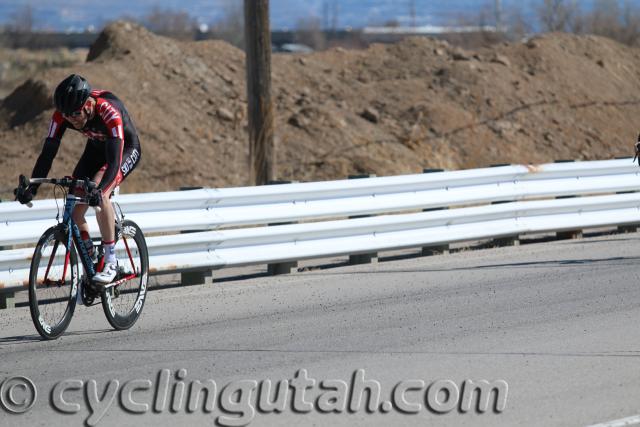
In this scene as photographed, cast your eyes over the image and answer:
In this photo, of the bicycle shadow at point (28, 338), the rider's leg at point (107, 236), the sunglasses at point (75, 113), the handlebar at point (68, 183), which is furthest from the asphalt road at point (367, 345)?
the sunglasses at point (75, 113)

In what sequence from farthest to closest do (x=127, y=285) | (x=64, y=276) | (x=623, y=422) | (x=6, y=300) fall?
(x=6, y=300), (x=127, y=285), (x=64, y=276), (x=623, y=422)

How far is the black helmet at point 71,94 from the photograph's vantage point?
8.48 m

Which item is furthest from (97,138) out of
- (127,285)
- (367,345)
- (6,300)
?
(367,345)

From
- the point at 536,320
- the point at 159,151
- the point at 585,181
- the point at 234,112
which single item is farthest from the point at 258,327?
the point at 234,112

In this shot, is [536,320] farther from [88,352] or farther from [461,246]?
[461,246]

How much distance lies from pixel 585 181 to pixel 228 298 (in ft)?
21.8

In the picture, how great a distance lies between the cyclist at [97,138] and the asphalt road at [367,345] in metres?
0.80

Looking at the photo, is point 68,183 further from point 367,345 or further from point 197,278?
point 197,278

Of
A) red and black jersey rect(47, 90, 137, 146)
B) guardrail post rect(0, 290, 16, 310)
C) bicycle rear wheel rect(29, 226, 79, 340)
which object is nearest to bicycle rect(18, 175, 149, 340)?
bicycle rear wheel rect(29, 226, 79, 340)

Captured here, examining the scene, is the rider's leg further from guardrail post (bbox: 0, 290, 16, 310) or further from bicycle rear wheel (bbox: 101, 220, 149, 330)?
guardrail post (bbox: 0, 290, 16, 310)

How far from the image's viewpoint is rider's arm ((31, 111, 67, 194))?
8.80m

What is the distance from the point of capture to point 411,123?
26.9 m

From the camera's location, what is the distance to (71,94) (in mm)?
8500

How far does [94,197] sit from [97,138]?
1.88 feet
